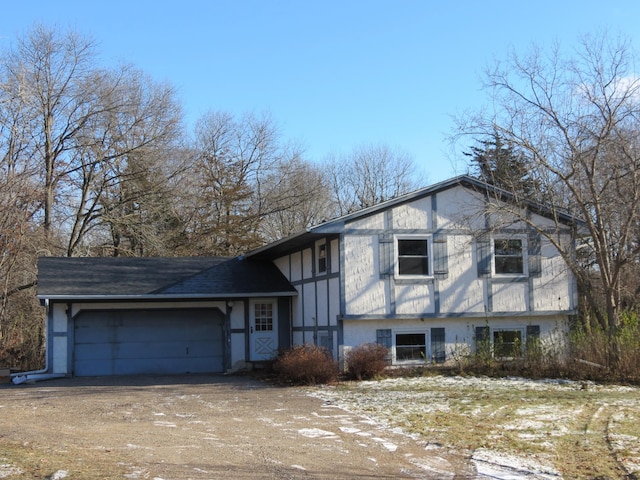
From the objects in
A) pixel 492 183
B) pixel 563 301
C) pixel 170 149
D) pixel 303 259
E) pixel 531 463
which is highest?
pixel 170 149

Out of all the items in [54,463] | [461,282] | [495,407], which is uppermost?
[461,282]

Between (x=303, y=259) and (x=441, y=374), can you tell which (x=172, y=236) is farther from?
(x=441, y=374)

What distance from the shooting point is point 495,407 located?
13.3 m

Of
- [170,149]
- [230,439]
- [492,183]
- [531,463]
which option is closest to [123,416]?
[230,439]

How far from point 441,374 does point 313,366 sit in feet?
12.0

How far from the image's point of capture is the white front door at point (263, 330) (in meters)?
23.0

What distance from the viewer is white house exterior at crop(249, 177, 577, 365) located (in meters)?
19.5

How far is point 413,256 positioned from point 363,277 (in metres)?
1.63

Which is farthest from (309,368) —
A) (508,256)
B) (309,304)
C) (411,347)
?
(508,256)

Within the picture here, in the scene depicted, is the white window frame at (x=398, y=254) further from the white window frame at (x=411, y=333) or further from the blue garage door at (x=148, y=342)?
the blue garage door at (x=148, y=342)

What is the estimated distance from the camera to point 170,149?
34000mm

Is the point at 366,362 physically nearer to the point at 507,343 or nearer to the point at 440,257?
the point at 440,257

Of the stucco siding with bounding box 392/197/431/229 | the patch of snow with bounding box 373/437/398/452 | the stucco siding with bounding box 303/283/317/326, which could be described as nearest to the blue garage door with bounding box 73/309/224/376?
the stucco siding with bounding box 303/283/317/326

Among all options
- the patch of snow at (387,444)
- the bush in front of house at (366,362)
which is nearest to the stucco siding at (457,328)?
the bush in front of house at (366,362)
